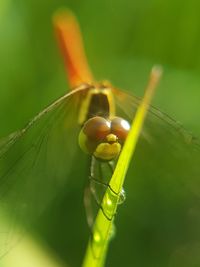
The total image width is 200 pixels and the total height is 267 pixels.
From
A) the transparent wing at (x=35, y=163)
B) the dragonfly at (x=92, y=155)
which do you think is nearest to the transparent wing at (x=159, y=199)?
the dragonfly at (x=92, y=155)

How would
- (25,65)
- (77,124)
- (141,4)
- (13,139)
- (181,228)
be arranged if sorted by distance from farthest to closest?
(141,4)
(25,65)
(181,228)
(77,124)
(13,139)

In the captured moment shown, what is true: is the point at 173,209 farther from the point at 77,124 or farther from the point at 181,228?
the point at 77,124

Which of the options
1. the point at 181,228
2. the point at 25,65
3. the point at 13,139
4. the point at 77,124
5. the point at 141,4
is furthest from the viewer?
the point at 141,4

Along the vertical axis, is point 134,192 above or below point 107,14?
below

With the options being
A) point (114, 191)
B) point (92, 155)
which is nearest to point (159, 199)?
point (92, 155)

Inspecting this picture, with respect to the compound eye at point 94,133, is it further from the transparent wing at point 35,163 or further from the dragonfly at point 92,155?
the transparent wing at point 35,163

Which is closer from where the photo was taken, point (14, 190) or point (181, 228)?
point (14, 190)

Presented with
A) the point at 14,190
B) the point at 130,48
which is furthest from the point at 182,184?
the point at 130,48

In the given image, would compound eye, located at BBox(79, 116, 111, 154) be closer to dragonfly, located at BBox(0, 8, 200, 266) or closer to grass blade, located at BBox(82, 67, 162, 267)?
dragonfly, located at BBox(0, 8, 200, 266)

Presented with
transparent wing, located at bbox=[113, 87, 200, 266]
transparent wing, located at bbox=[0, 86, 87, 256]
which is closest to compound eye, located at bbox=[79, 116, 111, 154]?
transparent wing, located at bbox=[0, 86, 87, 256]
